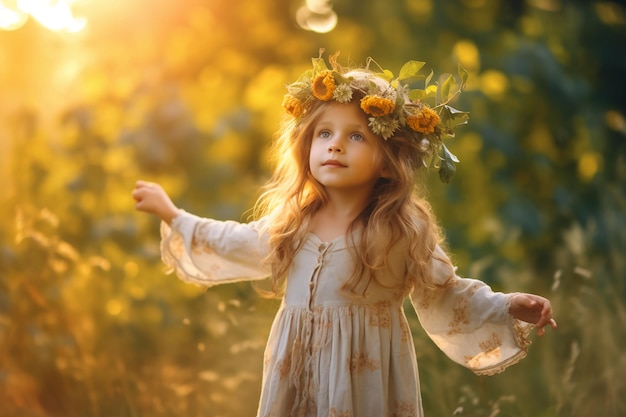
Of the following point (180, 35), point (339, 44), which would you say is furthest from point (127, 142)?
point (339, 44)

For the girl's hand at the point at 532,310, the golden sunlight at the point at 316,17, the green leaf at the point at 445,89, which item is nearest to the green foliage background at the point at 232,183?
the golden sunlight at the point at 316,17

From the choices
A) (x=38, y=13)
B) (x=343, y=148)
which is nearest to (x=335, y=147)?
(x=343, y=148)

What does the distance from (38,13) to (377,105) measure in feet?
7.76

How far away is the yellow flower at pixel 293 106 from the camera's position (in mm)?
2688

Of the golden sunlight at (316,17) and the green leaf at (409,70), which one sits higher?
the golden sunlight at (316,17)

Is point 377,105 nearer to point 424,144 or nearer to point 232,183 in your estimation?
point 424,144

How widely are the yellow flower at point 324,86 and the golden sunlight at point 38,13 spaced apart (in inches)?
82.7

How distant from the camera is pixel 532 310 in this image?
102 inches

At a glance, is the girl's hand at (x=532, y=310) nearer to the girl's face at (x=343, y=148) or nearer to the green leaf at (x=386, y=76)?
the girl's face at (x=343, y=148)

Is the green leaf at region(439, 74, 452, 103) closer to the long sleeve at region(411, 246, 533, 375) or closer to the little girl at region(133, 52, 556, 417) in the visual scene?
the little girl at region(133, 52, 556, 417)

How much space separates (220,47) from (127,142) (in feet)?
4.17

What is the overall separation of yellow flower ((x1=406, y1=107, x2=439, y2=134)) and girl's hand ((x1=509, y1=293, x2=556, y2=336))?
21.5 inches

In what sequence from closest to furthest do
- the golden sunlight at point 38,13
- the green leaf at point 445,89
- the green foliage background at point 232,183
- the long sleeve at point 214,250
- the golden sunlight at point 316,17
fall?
the green leaf at point 445,89 → the long sleeve at point 214,250 → the green foliage background at point 232,183 → the golden sunlight at point 38,13 → the golden sunlight at point 316,17

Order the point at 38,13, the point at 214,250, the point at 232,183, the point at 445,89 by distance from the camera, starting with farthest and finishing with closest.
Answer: the point at 232,183 → the point at 38,13 → the point at 214,250 → the point at 445,89
